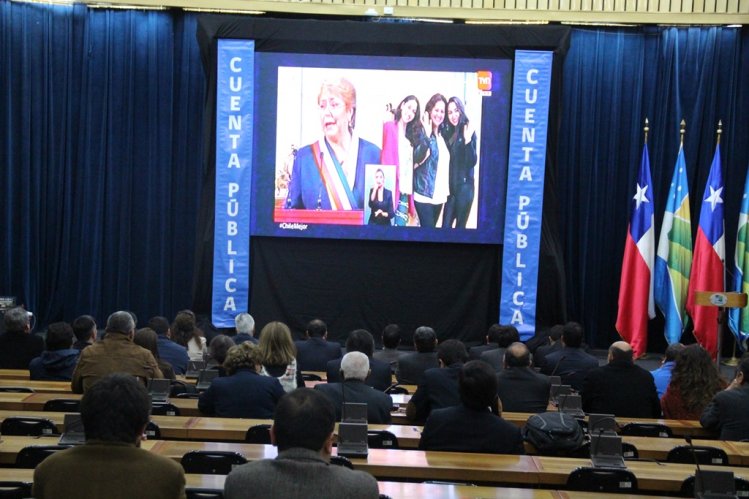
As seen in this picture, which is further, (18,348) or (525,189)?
(525,189)

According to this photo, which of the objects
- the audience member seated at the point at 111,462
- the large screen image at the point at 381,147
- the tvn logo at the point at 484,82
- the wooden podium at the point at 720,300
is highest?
the tvn logo at the point at 484,82

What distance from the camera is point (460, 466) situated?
397 centimetres

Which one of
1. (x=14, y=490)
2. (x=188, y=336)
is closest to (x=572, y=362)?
(x=188, y=336)

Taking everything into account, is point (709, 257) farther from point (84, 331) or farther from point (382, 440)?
point (382, 440)

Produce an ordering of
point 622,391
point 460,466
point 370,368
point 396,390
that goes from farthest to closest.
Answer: point 396,390 < point 370,368 < point 622,391 < point 460,466

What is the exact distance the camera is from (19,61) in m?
11.5

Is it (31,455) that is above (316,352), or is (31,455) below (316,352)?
above

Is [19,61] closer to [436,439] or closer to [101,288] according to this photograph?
[101,288]

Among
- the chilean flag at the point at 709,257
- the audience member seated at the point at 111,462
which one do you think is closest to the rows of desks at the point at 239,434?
the audience member seated at the point at 111,462

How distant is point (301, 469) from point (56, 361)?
171 inches

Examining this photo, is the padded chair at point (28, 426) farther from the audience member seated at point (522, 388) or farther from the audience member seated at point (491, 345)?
the audience member seated at point (491, 345)

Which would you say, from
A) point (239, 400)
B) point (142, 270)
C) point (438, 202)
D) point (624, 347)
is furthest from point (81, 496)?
point (142, 270)

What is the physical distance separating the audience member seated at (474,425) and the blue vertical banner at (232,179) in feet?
22.5

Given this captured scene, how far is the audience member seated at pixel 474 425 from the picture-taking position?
4.35m
